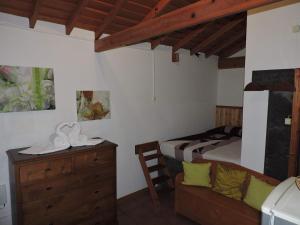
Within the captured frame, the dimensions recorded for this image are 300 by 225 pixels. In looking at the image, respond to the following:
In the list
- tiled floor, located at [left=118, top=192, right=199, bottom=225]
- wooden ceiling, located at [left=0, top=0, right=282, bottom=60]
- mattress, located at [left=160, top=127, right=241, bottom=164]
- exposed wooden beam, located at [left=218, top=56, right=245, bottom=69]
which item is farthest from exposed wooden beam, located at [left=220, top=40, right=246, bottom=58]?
tiled floor, located at [left=118, top=192, right=199, bottom=225]

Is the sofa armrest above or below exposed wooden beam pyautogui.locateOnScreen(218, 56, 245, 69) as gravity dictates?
below

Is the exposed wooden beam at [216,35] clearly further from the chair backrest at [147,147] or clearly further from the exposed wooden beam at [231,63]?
the chair backrest at [147,147]

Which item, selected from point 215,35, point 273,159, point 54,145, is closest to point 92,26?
point 54,145

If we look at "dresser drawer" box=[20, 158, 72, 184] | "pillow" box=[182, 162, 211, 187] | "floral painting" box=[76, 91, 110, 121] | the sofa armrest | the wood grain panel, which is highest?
"floral painting" box=[76, 91, 110, 121]

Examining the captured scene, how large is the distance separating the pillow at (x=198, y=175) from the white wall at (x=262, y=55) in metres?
0.49

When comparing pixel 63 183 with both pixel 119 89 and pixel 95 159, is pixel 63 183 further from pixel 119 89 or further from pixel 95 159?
pixel 119 89

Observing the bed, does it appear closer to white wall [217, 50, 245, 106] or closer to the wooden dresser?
white wall [217, 50, 245, 106]

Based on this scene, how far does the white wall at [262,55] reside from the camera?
233 centimetres

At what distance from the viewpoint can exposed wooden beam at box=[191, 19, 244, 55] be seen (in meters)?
3.61

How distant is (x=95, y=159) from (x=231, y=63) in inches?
148

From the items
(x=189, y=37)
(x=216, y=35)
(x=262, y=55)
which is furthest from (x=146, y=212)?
(x=216, y=35)

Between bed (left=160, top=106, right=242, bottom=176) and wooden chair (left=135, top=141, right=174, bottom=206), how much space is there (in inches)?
5.3

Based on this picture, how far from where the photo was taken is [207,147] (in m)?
3.66

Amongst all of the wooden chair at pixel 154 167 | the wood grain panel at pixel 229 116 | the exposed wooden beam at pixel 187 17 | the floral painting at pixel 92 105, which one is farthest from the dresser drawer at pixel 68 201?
the wood grain panel at pixel 229 116
